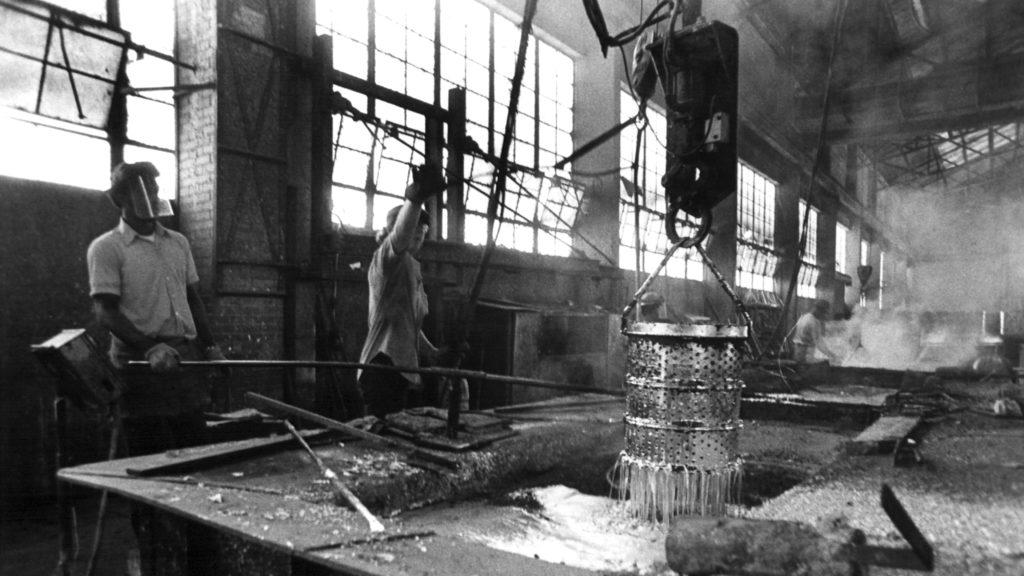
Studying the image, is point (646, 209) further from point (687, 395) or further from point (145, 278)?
point (687, 395)

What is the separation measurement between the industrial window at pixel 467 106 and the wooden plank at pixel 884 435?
12.0ft

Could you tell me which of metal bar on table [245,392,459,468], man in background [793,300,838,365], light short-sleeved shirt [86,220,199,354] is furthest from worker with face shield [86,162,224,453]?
man in background [793,300,838,365]

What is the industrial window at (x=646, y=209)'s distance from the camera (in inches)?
473

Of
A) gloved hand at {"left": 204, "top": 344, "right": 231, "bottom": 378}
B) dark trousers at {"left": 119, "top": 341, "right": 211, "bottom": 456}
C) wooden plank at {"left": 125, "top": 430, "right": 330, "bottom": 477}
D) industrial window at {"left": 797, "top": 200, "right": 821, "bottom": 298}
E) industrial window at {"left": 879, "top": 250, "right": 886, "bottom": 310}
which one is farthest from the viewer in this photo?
industrial window at {"left": 879, "top": 250, "right": 886, "bottom": 310}

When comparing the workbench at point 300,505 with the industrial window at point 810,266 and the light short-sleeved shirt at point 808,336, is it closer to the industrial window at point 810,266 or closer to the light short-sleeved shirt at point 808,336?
the light short-sleeved shirt at point 808,336

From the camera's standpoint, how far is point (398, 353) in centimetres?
476

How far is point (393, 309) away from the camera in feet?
15.8

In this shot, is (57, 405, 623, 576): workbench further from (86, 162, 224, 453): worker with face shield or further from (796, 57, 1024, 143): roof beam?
(796, 57, 1024, 143): roof beam

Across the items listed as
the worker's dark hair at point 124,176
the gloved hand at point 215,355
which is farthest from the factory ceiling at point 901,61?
the worker's dark hair at point 124,176

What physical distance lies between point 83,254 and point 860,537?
578cm

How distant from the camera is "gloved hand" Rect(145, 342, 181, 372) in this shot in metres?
3.23

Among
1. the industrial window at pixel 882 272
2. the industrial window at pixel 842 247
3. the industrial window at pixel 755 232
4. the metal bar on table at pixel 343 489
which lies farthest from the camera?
the industrial window at pixel 882 272

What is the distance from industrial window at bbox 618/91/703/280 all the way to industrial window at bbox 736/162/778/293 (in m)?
1.99

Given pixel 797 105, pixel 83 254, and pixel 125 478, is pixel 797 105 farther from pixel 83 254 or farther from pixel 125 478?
pixel 125 478
